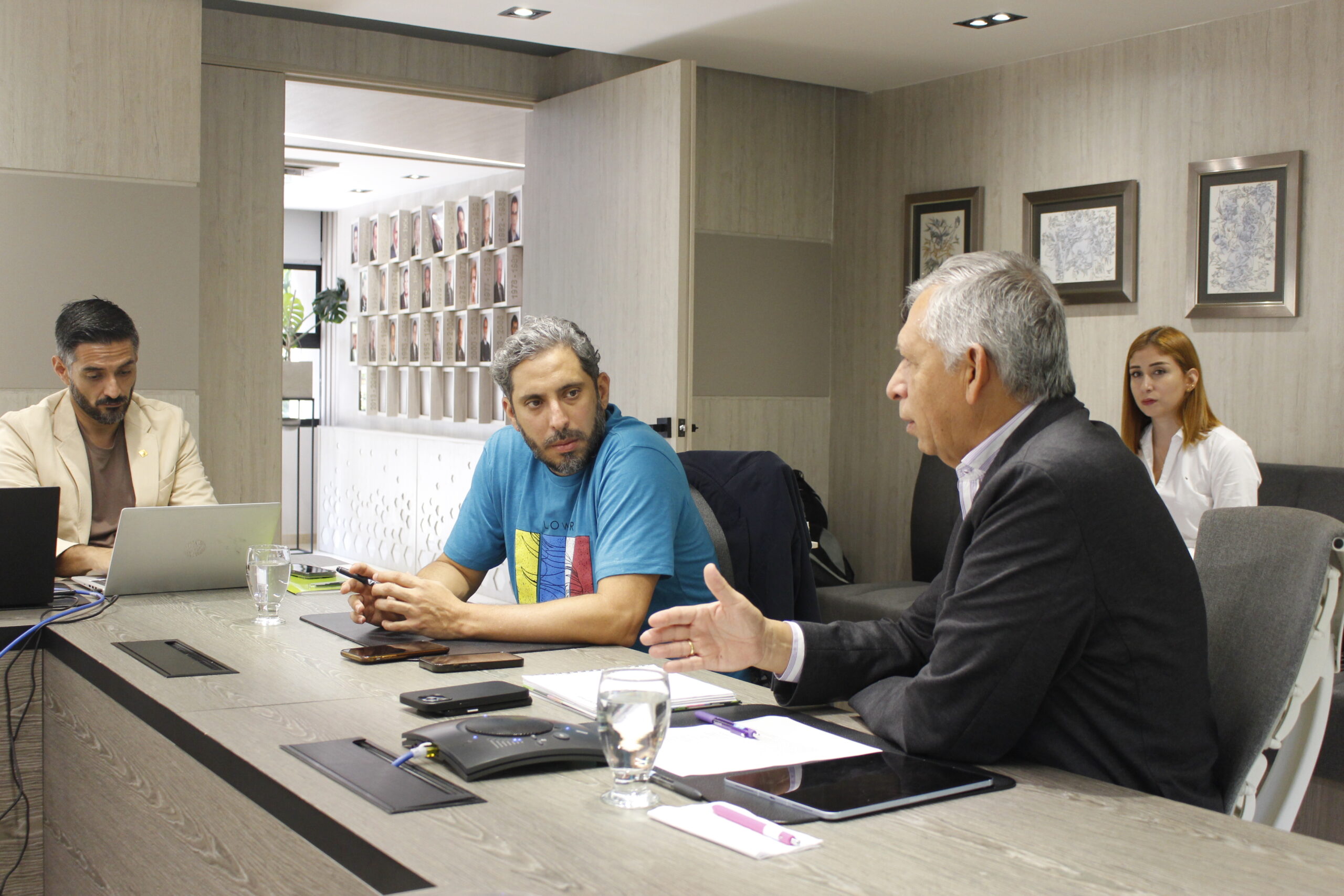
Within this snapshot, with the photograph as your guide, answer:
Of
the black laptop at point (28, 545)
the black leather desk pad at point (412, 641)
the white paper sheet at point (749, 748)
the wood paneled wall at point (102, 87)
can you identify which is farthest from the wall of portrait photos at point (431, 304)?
the white paper sheet at point (749, 748)

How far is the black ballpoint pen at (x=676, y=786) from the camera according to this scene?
1.26 meters

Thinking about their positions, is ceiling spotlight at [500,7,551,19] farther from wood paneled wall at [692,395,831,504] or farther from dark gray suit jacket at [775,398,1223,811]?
dark gray suit jacket at [775,398,1223,811]

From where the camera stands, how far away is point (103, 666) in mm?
1892

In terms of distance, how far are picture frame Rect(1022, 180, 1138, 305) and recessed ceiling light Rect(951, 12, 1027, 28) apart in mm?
768

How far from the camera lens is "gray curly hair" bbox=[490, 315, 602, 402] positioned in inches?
98.7

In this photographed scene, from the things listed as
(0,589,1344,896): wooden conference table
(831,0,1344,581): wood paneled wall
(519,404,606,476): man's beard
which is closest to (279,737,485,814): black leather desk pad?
(0,589,1344,896): wooden conference table

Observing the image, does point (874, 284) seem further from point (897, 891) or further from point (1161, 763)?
point (897, 891)

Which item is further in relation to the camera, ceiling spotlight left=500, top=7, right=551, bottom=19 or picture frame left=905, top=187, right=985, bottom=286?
picture frame left=905, top=187, right=985, bottom=286

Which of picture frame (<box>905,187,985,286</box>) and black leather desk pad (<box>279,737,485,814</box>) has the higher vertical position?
picture frame (<box>905,187,985,286</box>)

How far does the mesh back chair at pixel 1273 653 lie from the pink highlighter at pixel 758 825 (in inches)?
26.7

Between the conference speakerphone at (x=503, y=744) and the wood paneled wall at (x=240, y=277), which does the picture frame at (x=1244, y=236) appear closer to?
the wood paneled wall at (x=240, y=277)

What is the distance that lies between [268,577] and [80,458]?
3.98ft

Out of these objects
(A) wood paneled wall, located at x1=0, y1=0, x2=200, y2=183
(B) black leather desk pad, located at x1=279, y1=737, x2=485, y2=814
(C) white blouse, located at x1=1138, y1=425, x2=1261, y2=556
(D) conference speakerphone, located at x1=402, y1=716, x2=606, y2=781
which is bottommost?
(B) black leather desk pad, located at x1=279, y1=737, x2=485, y2=814

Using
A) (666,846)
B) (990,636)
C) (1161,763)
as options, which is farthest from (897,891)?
(1161,763)
